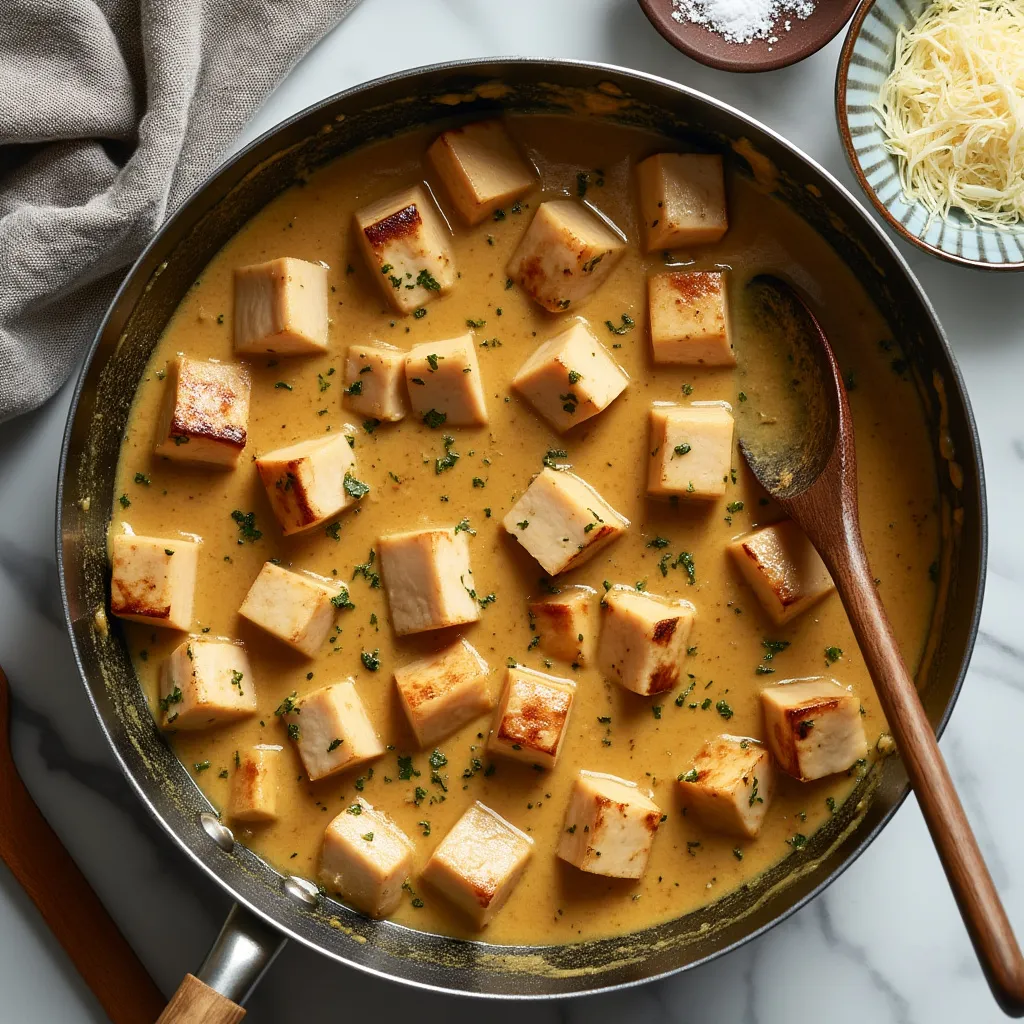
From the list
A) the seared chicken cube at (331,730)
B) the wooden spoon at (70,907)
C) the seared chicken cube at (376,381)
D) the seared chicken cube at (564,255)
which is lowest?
the wooden spoon at (70,907)

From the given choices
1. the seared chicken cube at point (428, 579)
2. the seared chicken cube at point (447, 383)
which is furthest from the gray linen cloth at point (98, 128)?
the seared chicken cube at point (428, 579)

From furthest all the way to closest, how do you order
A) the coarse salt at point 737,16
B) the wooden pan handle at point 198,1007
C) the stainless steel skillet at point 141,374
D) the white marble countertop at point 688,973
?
the white marble countertop at point 688,973 < the coarse salt at point 737,16 < the stainless steel skillet at point 141,374 < the wooden pan handle at point 198,1007

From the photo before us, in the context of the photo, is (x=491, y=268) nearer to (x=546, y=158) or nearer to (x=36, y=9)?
(x=546, y=158)

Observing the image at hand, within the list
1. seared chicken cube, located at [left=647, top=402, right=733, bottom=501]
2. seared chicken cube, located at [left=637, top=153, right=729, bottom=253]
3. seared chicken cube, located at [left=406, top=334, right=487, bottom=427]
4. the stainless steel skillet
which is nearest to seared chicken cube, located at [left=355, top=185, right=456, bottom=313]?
seared chicken cube, located at [left=406, top=334, right=487, bottom=427]

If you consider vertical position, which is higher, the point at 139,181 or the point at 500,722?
the point at 139,181

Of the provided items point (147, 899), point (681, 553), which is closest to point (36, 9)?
point (681, 553)

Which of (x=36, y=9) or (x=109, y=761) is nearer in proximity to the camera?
(x=36, y=9)

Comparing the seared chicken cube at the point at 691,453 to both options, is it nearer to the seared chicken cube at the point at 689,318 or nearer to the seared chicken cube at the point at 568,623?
the seared chicken cube at the point at 689,318
